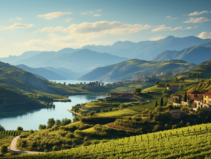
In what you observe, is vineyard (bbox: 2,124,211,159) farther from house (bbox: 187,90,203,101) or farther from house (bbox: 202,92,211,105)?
house (bbox: 187,90,203,101)

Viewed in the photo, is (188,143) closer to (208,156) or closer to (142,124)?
(208,156)

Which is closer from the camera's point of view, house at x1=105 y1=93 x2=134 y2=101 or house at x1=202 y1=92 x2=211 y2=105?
house at x1=202 y1=92 x2=211 y2=105

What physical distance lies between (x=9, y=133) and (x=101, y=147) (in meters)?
44.8

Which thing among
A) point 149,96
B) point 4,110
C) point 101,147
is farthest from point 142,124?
point 4,110

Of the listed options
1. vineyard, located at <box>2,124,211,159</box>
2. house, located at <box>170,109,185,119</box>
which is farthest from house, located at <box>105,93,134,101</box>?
vineyard, located at <box>2,124,211,159</box>

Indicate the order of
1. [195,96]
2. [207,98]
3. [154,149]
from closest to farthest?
[154,149] → [207,98] → [195,96]

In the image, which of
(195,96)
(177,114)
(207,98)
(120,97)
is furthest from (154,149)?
(120,97)

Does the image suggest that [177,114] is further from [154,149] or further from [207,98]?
[154,149]

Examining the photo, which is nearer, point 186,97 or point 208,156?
point 208,156

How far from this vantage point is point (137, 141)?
43312 mm

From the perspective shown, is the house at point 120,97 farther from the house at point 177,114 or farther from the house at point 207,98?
the house at point 177,114

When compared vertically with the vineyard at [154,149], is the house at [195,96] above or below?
above

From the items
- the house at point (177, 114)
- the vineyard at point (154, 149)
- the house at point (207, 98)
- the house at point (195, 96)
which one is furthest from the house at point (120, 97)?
the vineyard at point (154, 149)

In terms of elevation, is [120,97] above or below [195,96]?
below
